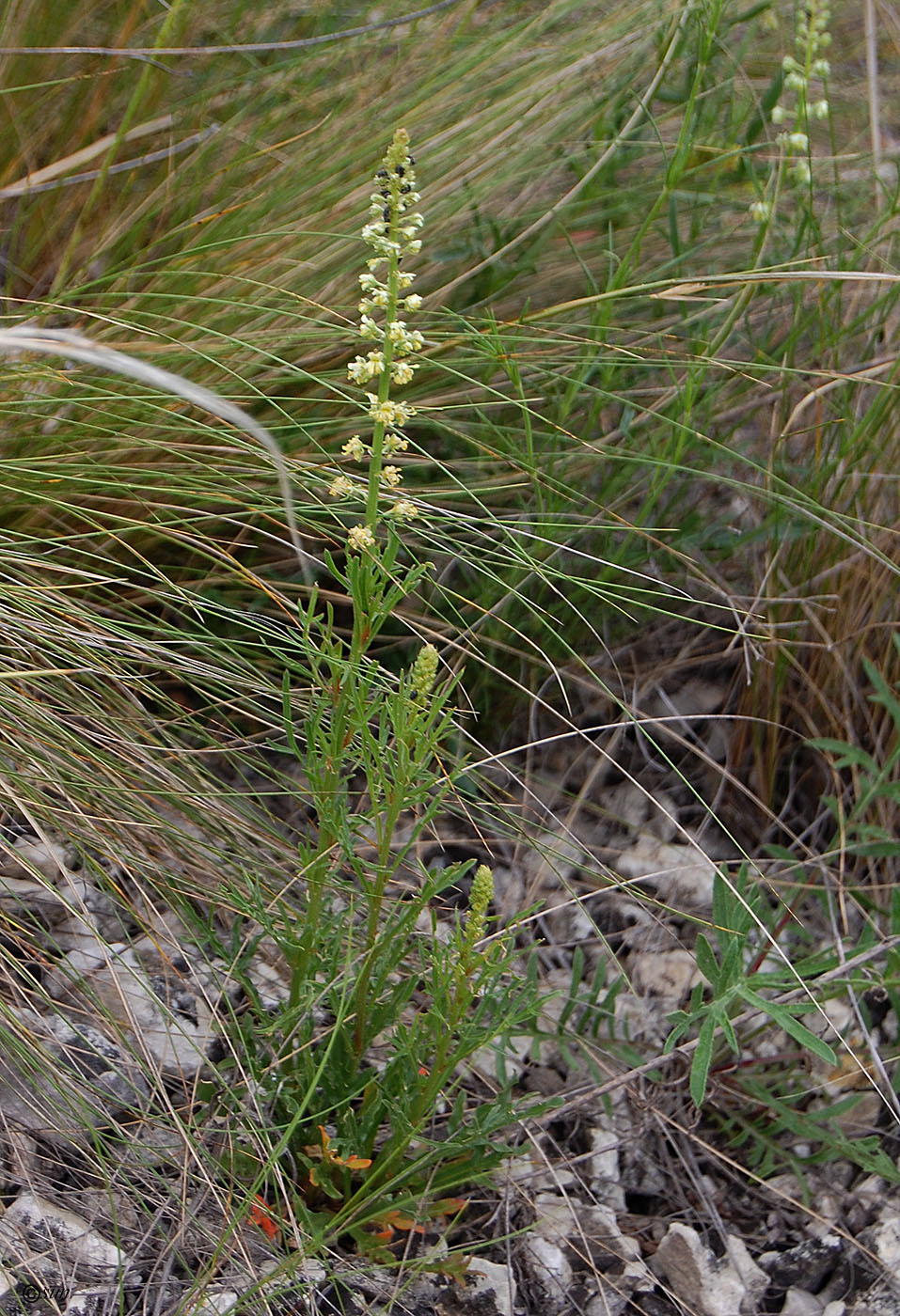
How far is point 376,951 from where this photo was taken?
4.37 ft

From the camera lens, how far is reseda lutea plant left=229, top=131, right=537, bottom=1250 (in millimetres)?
1208

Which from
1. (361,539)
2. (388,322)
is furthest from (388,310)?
(361,539)

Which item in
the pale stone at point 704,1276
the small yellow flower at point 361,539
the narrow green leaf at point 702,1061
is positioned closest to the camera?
the small yellow flower at point 361,539

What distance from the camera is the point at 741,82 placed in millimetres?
2469

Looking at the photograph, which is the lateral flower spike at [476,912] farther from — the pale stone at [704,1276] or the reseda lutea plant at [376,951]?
the pale stone at [704,1276]

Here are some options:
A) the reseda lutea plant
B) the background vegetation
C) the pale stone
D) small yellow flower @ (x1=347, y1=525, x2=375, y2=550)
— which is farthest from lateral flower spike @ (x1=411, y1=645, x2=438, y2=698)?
the pale stone

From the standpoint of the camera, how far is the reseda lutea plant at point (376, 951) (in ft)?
3.96

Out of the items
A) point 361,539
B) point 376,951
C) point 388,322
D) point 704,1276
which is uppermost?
point 388,322

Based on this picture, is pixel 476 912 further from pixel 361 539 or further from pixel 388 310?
pixel 388 310

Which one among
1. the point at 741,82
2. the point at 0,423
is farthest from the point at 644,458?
the point at 741,82

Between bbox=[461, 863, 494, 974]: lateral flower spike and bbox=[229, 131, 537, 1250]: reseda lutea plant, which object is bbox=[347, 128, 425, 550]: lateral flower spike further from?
bbox=[461, 863, 494, 974]: lateral flower spike

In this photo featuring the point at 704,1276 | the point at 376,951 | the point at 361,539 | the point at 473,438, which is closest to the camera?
the point at 361,539

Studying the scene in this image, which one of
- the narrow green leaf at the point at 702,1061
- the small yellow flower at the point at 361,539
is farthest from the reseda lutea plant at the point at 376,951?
the narrow green leaf at the point at 702,1061

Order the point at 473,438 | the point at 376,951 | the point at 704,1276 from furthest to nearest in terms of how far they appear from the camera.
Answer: the point at 473,438 < the point at 704,1276 < the point at 376,951
